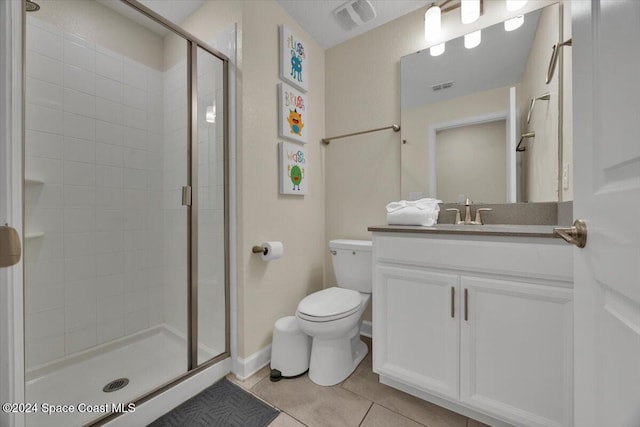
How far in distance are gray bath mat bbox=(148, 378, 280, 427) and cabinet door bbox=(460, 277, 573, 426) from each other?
91 cm

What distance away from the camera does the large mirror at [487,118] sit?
1.38 meters

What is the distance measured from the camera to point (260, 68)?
1.58 m

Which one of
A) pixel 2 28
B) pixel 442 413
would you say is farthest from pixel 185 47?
pixel 442 413

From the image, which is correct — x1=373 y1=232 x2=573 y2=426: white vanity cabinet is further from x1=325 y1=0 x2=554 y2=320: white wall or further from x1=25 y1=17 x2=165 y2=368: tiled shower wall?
x1=25 y1=17 x2=165 y2=368: tiled shower wall

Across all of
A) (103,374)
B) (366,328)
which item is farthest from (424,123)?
(103,374)

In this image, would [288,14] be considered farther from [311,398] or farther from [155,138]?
[311,398]

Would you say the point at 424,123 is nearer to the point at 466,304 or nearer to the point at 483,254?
the point at 483,254

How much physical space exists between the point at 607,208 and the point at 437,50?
166 cm

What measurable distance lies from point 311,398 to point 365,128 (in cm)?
177

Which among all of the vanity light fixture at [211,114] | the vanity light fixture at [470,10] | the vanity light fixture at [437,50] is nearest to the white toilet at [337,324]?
the vanity light fixture at [211,114]

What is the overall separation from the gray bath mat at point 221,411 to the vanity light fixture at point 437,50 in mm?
2262


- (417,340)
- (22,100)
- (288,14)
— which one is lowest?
(417,340)

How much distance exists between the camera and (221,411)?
1222 mm

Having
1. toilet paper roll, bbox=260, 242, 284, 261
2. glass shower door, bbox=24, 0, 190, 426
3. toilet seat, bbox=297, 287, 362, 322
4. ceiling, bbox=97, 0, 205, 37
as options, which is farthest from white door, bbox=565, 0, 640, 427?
ceiling, bbox=97, 0, 205, 37
